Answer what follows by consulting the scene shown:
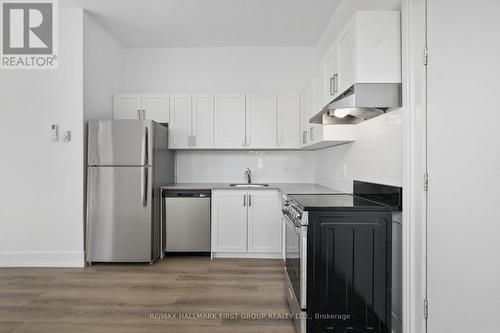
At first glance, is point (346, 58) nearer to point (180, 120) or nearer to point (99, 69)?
point (180, 120)

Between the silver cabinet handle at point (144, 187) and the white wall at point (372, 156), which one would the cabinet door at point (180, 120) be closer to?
the silver cabinet handle at point (144, 187)

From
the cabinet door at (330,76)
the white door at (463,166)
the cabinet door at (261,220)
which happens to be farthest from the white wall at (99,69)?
the white door at (463,166)

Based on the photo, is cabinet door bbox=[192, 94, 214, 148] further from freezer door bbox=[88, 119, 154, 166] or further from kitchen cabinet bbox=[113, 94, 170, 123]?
freezer door bbox=[88, 119, 154, 166]

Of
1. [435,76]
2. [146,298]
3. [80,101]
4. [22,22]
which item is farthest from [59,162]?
[435,76]

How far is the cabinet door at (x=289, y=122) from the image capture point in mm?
4434

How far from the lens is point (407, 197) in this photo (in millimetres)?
2018

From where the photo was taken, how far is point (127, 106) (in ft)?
14.6

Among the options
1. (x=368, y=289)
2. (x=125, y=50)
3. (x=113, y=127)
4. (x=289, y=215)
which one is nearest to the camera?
(x=368, y=289)

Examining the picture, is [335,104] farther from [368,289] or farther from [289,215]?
[368,289]

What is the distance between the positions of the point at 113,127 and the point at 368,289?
321 cm

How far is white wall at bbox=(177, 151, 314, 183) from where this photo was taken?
4.80 meters

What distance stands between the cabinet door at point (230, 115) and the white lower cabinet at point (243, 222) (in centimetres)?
80

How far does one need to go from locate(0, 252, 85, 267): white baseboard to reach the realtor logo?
2.27 meters

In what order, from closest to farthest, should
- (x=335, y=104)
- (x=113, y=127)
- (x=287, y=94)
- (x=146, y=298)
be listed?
(x=335, y=104) → (x=146, y=298) → (x=113, y=127) → (x=287, y=94)
